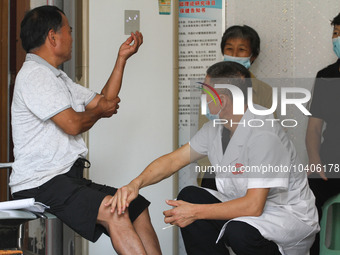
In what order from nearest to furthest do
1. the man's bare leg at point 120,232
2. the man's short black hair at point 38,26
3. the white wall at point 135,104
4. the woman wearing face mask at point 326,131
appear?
the man's bare leg at point 120,232, the man's short black hair at point 38,26, the woman wearing face mask at point 326,131, the white wall at point 135,104

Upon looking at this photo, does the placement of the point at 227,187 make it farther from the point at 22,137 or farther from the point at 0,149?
the point at 0,149

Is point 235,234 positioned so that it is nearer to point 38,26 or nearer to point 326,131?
point 326,131

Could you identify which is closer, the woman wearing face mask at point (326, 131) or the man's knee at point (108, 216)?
the man's knee at point (108, 216)

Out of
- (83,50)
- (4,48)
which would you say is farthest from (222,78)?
(4,48)

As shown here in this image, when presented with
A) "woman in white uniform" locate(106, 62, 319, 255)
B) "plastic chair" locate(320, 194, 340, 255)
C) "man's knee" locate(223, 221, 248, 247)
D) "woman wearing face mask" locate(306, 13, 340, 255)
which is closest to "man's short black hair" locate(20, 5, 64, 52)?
"woman in white uniform" locate(106, 62, 319, 255)

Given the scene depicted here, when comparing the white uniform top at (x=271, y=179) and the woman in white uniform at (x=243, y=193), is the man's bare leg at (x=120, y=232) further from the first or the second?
the white uniform top at (x=271, y=179)

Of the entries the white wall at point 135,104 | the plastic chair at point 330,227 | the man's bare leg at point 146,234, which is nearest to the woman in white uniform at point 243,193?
the man's bare leg at point 146,234

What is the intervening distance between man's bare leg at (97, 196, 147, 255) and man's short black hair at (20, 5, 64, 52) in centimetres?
70

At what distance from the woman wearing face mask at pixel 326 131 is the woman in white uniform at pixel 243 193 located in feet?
1.19

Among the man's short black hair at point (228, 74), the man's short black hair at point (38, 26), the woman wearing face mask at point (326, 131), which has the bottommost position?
the woman wearing face mask at point (326, 131)

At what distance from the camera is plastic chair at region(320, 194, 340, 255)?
2492 millimetres

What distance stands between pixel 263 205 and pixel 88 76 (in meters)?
1.28

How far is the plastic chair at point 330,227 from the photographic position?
2.49 m

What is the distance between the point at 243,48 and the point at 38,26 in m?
1.25
